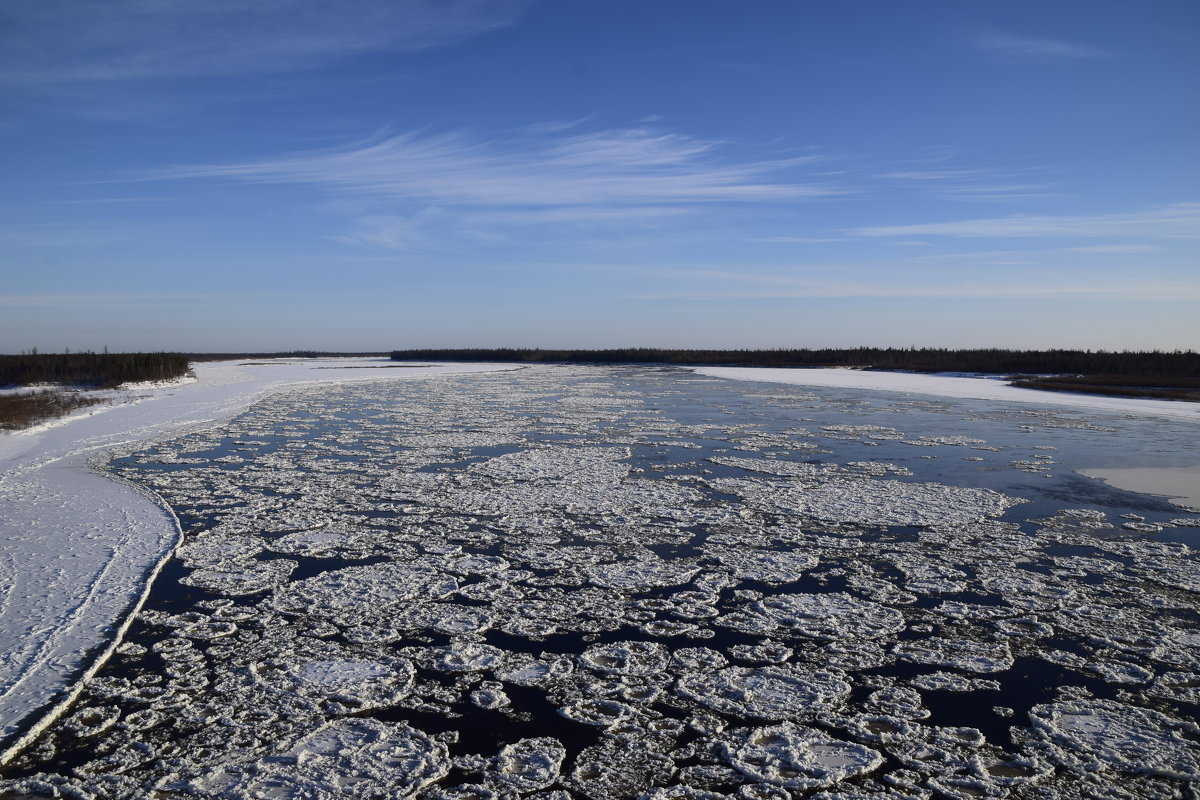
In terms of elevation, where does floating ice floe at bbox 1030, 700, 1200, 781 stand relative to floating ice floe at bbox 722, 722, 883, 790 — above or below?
above

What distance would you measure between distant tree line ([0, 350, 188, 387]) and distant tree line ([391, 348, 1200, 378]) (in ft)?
99.8

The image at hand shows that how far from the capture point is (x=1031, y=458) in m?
9.30

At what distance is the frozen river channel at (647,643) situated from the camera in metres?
2.59

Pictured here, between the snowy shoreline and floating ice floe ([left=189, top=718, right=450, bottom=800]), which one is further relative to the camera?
the snowy shoreline

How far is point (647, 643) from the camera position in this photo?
12.1 feet

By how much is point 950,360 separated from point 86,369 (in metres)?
36.1

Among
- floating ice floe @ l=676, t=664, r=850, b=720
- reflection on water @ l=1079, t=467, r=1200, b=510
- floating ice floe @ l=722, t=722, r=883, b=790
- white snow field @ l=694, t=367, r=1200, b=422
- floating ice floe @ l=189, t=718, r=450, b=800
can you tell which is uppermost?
white snow field @ l=694, t=367, r=1200, b=422

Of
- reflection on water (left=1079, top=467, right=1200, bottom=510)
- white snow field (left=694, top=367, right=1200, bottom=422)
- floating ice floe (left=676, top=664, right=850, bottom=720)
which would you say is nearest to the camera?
floating ice floe (left=676, top=664, right=850, bottom=720)

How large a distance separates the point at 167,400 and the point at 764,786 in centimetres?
1853

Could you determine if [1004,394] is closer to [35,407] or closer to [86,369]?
[35,407]

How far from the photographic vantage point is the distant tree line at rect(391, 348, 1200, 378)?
2857 cm

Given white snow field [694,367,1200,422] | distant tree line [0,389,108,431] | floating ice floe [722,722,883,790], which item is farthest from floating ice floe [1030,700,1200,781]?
white snow field [694,367,1200,422]

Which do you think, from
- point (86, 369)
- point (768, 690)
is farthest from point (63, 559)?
point (86, 369)

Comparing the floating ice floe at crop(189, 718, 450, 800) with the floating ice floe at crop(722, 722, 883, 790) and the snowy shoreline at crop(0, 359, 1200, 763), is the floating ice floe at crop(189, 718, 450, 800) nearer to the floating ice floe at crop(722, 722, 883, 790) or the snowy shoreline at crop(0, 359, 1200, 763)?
the snowy shoreline at crop(0, 359, 1200, 763)
